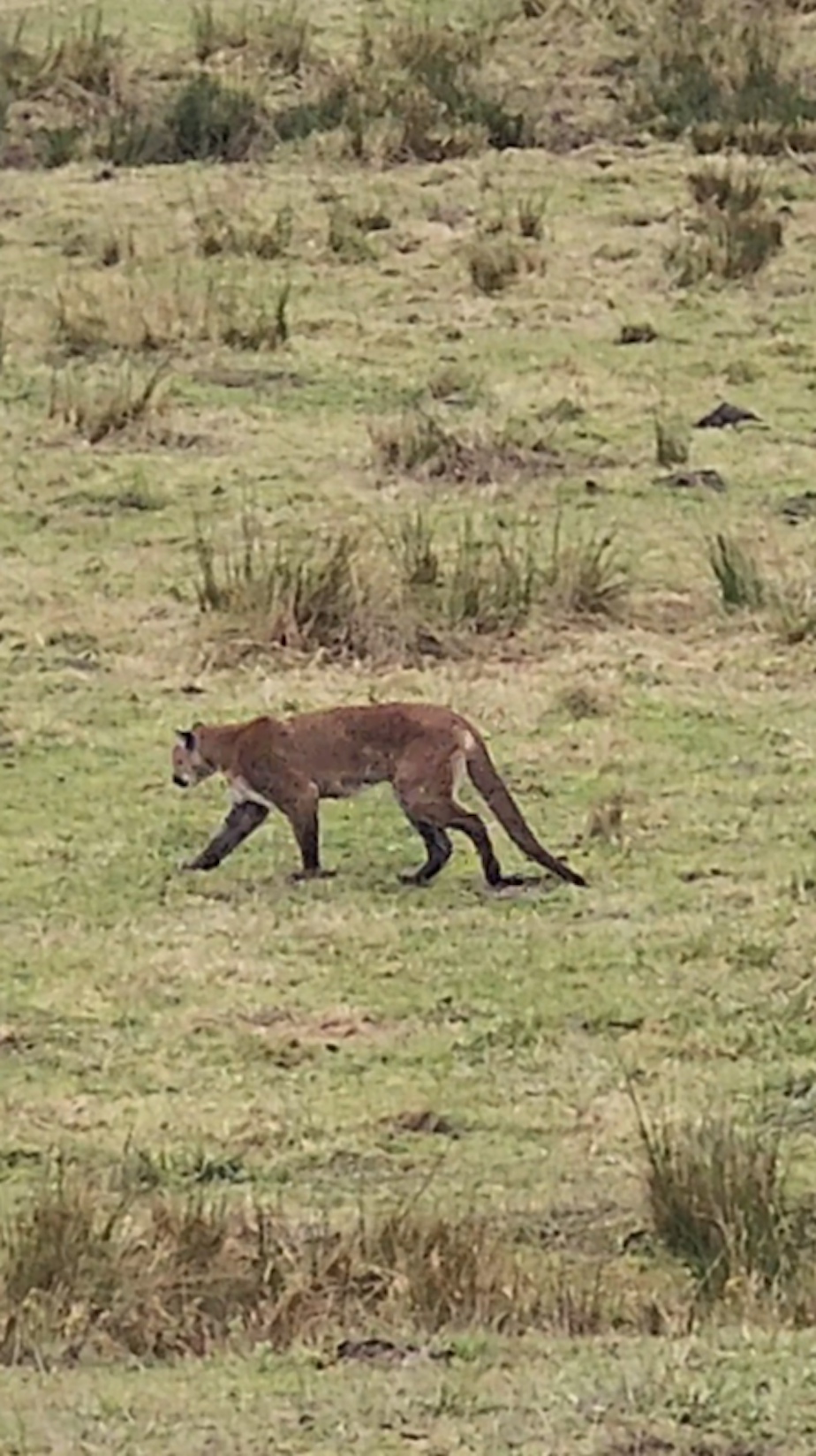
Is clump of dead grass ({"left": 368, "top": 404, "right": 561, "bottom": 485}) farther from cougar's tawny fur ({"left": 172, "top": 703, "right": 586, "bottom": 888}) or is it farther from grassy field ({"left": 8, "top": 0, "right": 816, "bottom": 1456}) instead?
cougar's tawny fur ({"left": 172, "top": 703, "right": 586, "bottom": 888})

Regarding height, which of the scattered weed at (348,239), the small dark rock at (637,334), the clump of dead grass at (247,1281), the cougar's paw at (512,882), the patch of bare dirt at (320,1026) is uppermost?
the clump of dead grass at (247,1281)

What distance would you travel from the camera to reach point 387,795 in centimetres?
981

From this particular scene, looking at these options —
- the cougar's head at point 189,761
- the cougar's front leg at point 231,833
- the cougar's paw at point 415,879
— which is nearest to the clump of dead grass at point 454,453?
the cougar's head at point 189,761

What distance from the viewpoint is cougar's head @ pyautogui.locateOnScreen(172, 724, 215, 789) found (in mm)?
9180

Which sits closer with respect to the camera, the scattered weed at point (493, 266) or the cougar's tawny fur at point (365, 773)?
the cougar's tawny fur at point (365, 773)

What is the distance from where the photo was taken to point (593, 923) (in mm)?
8445

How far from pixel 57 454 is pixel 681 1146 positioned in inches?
280

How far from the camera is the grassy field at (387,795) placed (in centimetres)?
563

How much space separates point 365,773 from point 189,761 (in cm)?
65

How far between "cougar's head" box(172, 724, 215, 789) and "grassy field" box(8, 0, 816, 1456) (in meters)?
0.19

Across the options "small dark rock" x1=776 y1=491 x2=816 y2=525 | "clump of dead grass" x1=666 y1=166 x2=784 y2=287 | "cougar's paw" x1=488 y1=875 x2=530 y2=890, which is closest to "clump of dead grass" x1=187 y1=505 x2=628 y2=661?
"small dark rock" x1=776 y1=491 x2=816 y2=525

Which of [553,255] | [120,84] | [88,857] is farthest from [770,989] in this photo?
[120,84]

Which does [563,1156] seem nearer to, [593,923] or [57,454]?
[593,923]

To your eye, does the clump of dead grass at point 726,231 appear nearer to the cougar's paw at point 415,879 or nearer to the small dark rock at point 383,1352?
the cougar's paw at point 415,879
